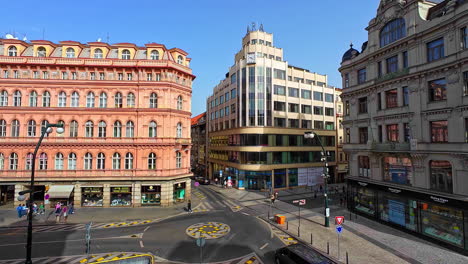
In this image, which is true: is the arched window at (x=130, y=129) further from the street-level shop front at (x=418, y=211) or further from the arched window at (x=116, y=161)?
the street-level shop front at (x=418, y=211)

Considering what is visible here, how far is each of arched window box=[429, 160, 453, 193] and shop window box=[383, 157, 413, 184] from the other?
1.77m

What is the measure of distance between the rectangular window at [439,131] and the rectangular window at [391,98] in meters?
4.14

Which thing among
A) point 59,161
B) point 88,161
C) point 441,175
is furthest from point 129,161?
point 441,175

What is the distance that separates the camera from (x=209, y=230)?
71.7ft

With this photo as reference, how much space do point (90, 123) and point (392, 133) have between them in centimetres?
3542

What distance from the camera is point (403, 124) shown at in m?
22.5

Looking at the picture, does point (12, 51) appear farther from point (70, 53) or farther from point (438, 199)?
point (438, 199)

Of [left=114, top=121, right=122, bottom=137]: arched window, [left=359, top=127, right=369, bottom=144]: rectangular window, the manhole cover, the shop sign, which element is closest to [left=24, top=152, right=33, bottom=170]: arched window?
[left=114, top=121, right=122, bottom=137]: arched window

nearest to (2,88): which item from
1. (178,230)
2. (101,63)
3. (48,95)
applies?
(48,95)

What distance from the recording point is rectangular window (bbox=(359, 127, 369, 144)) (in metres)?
27.0

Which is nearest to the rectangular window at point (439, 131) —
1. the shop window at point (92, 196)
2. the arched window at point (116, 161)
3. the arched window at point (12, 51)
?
the arched window at point (116, 161)

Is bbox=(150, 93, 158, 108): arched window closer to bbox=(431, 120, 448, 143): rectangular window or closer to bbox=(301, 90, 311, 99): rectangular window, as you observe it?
bbox=(431, 120, 448, 143): rectangular window

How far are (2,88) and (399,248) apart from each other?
4603 cm

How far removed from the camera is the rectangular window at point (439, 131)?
19.2m
